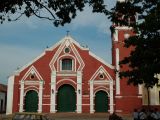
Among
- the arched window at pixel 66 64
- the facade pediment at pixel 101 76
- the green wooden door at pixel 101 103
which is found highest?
the arched window at pixel 66 64

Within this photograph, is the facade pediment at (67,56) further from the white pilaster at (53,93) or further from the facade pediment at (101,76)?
the facade pediment at (101,76)

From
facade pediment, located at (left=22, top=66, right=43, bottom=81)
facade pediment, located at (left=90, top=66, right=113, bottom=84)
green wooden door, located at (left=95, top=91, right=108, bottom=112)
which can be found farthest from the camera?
facade pediment, located at (left=22, top=66, right=43, bottom=81)

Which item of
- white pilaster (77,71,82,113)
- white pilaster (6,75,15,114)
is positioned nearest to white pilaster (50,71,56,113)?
white pilaster (77,71,82,113)

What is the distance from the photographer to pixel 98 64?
48.9 meters

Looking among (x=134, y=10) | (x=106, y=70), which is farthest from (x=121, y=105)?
(x=134, y=10)

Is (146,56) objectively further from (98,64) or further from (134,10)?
(98,64)

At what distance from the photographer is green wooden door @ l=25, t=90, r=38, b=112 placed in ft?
158

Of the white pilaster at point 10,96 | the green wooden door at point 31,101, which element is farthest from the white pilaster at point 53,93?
the white pilaster at point 10,96

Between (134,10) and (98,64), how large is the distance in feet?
97.1

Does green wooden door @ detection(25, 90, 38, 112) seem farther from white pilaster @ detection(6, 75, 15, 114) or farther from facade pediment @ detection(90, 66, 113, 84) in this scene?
facade pediment @ detection(90, 66, 113, 84)

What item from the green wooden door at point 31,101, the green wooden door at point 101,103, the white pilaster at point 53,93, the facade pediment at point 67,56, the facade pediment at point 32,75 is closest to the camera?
the white pilaster at point 53,93

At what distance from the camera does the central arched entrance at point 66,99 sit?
48.0 meters

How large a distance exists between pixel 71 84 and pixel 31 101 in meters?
5.44

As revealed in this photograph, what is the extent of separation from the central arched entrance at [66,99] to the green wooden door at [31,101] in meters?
2.87
